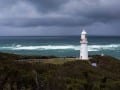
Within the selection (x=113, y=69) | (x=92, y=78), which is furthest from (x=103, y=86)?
(x=113, y=69)

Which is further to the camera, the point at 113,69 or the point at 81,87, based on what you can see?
the point at 113,69

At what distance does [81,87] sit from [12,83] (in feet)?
11.9

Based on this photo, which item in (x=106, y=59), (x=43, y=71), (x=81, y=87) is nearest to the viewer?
(x=81, y=87)

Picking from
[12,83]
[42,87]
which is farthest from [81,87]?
[12,83]

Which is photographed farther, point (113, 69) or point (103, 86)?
point (113, 69)

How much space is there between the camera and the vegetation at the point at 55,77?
796 inches

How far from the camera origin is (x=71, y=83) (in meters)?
20.4

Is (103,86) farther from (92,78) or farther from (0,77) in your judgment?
(0,77)

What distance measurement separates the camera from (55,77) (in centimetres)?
2070

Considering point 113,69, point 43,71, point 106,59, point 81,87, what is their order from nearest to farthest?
point 81,87 < point 43,71 < point 113,69 < point 106,59

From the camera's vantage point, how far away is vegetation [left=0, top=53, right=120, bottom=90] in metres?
20.2

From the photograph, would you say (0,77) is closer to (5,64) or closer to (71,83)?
(5,64)


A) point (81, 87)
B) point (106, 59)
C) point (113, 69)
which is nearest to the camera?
point (81, 87)

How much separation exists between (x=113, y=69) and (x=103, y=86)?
3123 mm
